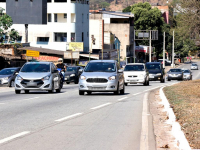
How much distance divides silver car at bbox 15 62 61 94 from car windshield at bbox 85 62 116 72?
74.1 inches

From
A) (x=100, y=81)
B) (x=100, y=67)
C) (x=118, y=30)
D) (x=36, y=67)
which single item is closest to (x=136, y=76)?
(x=100, y=67)

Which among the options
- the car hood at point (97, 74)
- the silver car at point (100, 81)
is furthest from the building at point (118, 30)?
the car hood at point (97, 74)

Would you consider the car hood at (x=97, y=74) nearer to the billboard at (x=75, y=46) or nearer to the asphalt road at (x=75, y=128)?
the asphalt road at (x=75, y=128)

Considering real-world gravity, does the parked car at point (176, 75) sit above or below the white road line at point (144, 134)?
below

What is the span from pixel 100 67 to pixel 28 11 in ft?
149

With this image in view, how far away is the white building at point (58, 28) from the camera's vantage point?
75250mm

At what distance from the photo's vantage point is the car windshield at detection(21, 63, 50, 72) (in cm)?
2488

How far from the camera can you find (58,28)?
7619 cm

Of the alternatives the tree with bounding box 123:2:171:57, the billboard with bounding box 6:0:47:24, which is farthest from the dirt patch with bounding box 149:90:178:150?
the tree with bounding box 123:2:171:57

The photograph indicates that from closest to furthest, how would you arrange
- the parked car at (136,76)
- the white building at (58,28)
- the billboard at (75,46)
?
the parked car at (136,76) < the billboard at (75,46) < the white building at (58,28)

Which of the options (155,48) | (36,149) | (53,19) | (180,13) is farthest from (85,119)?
(155,48)

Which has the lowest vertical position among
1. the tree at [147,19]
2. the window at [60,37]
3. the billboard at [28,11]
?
the window at [60,37]

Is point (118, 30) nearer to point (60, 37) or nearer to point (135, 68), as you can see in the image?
point (60, 37)

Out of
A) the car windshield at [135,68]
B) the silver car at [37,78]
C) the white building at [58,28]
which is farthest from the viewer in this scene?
the white building at [58,28]
